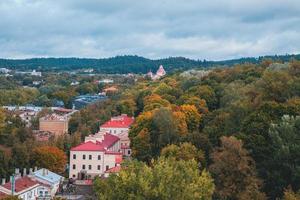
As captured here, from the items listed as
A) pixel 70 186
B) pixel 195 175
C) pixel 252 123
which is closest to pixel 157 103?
pixel 70 186

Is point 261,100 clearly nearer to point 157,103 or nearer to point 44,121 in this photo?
point 157,103

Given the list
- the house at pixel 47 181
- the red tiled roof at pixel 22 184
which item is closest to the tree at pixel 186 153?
the house at pixel 47 181

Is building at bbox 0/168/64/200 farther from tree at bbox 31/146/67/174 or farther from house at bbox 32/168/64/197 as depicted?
tree at bbox 31/146/67/174

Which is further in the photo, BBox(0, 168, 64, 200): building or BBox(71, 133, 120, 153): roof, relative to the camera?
BBox(71, 133, 120, 153): roof

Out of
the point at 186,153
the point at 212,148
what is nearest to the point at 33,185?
the point at 186,153

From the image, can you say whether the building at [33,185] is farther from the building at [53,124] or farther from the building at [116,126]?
the building at [53,124]

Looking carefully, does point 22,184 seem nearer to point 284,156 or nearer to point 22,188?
point 22,188

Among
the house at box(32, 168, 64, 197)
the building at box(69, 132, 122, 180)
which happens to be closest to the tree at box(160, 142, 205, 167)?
the house at box(32, 168, 64, 197)
